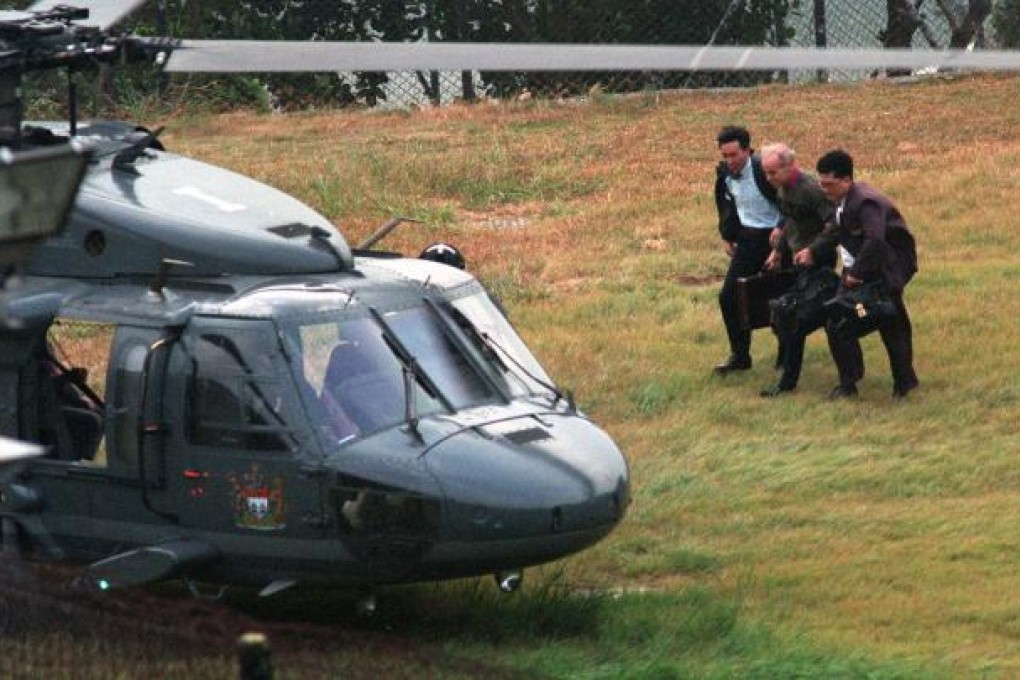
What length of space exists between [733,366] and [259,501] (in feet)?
20.4

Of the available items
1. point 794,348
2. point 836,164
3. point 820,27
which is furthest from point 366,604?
point 820,27

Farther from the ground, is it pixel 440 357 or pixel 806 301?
pixel 440 357

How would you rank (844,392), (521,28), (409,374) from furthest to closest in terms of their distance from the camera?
(521,28), (844,392), (409,374)

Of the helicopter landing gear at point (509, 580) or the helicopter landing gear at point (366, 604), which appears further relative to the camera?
the helicopter landing gear at point (366, 604)

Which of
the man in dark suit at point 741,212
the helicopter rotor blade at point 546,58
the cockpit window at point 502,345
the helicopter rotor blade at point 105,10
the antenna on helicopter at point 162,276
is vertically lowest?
the man in dark suit at point 741,212

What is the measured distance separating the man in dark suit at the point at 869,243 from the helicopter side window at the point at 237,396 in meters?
5.10

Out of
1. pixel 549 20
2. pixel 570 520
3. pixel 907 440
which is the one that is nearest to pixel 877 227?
pixel 907 440

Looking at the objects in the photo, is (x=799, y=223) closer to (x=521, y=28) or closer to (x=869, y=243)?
(x=869, y=243)

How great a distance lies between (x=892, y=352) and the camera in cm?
1512

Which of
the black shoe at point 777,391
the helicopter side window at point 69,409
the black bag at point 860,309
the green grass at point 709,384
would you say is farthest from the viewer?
the black shoe at point 777,391

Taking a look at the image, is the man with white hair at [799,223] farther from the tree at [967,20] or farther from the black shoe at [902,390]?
A: the tree at [967,20]

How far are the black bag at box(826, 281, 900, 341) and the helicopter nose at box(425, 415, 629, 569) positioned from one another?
4397 mm

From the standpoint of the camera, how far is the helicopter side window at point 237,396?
417 inches

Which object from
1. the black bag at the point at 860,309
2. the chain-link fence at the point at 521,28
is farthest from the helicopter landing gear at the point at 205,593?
the chain-link fence at the point at 521,28
